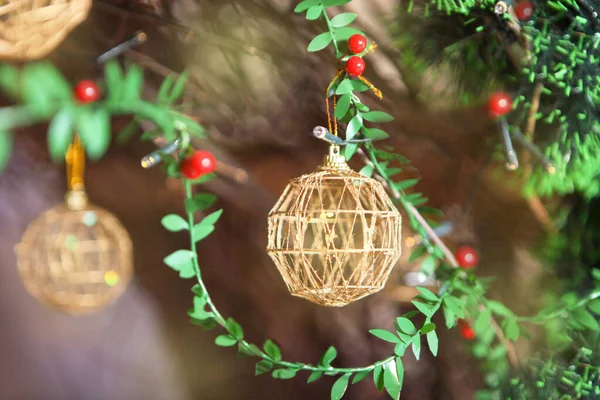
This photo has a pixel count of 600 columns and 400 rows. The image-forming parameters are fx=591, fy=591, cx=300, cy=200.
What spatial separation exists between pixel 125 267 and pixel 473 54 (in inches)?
32.7

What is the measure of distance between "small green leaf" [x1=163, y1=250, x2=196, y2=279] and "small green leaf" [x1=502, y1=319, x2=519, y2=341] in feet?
1.62

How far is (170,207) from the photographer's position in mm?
1416

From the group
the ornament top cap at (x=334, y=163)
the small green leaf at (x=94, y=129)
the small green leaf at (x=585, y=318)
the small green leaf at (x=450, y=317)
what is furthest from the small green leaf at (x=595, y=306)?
the small green leaf at (x=94, y=129)

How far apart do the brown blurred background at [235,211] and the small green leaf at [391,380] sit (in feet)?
1.41

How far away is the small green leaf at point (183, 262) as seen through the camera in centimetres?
81

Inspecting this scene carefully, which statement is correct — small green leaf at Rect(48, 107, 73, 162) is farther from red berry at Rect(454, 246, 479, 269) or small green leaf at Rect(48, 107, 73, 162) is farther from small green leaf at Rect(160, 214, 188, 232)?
red berry at Rect(454, 246, 479, 269)

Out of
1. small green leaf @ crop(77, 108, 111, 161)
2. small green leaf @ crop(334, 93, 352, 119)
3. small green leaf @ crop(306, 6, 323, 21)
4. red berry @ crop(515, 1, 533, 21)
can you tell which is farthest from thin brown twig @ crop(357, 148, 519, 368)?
small green leaf @ crop(77, 108, 111, 161)

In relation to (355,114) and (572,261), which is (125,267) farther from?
(572,261)

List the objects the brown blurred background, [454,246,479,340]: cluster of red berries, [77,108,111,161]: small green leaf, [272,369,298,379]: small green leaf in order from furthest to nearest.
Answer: the brown blurred background
[454,246,479,340]: cluster of red berries
[272,369,298,379]: small green leaf
[77,108,111,161]: small green leaf

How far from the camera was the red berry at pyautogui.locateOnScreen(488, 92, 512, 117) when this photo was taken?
3.03 feet

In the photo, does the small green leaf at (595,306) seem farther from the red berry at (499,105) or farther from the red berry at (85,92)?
the red berry at (85,92)

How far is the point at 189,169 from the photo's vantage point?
82 centimetres

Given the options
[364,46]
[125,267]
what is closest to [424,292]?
[364,46]

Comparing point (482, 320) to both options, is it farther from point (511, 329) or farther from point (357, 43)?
point (357, 43)
